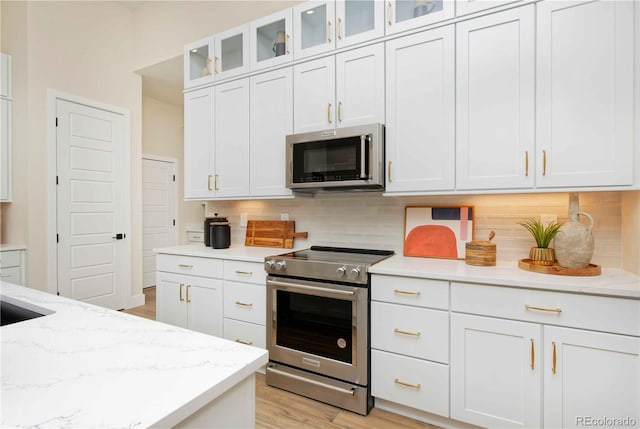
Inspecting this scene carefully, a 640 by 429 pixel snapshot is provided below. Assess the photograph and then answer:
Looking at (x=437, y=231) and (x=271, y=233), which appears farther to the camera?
(x=271, y=233)

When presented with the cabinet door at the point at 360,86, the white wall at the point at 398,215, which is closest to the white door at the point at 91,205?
the white wall at the point at 398,215

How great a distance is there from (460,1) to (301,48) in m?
1.13

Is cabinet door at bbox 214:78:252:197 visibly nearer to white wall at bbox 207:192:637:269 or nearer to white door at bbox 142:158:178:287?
white wall at bbox 207:192:637:269

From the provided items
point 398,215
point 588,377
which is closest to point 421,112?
point 398,215

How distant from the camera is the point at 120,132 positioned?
404 cm

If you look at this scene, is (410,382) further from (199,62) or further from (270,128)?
(199,62)

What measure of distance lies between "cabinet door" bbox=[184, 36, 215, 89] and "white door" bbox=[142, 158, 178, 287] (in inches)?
91.7

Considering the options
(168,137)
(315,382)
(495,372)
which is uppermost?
(168,137)

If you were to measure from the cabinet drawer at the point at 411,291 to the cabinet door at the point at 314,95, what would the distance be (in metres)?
1.19

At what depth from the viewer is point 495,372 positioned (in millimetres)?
1702

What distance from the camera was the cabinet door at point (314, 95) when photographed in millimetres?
2420

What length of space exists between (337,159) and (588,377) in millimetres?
1795

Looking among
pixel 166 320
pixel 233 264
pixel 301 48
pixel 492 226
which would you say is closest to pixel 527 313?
pixel 492 226

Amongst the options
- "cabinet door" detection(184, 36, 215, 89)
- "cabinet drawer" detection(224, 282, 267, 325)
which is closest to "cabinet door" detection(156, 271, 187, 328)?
"cabinet drawer" detection(224, 282, 267, 325)
